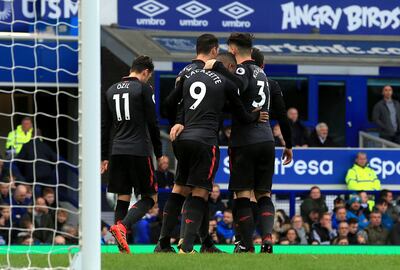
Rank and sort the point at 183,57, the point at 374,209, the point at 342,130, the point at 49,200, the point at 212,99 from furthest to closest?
the point at 342,130
the point at 183,57
the point at 374,209
the point at 49,200
the point at 212,99

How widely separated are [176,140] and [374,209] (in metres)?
8.05

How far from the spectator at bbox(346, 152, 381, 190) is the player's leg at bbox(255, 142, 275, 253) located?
326 inches

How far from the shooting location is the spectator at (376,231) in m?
18.8

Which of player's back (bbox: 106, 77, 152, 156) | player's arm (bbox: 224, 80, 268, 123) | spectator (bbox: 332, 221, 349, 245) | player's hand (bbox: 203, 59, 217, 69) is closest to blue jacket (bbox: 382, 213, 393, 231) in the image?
spectator (bbox: 332, 221, 349, 245)

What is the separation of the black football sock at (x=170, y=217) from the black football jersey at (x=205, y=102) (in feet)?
2.66

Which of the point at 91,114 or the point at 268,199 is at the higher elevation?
the point at 91,114

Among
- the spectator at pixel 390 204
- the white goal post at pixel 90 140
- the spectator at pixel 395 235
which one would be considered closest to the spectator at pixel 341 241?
the spectator at pixel 395 235

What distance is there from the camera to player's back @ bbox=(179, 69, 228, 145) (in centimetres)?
1176

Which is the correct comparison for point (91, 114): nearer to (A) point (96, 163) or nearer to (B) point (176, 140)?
(A) point (96, 163)

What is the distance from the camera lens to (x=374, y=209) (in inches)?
762

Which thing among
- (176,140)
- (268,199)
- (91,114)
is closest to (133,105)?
(176,140)

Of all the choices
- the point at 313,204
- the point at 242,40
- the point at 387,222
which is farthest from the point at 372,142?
the point at 242,40

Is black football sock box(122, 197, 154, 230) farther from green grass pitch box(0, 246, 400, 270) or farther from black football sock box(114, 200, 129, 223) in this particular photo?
green grass pitch box(0, 246, 400, 270)

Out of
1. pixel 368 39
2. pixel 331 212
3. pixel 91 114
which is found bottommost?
pixel 331 212
